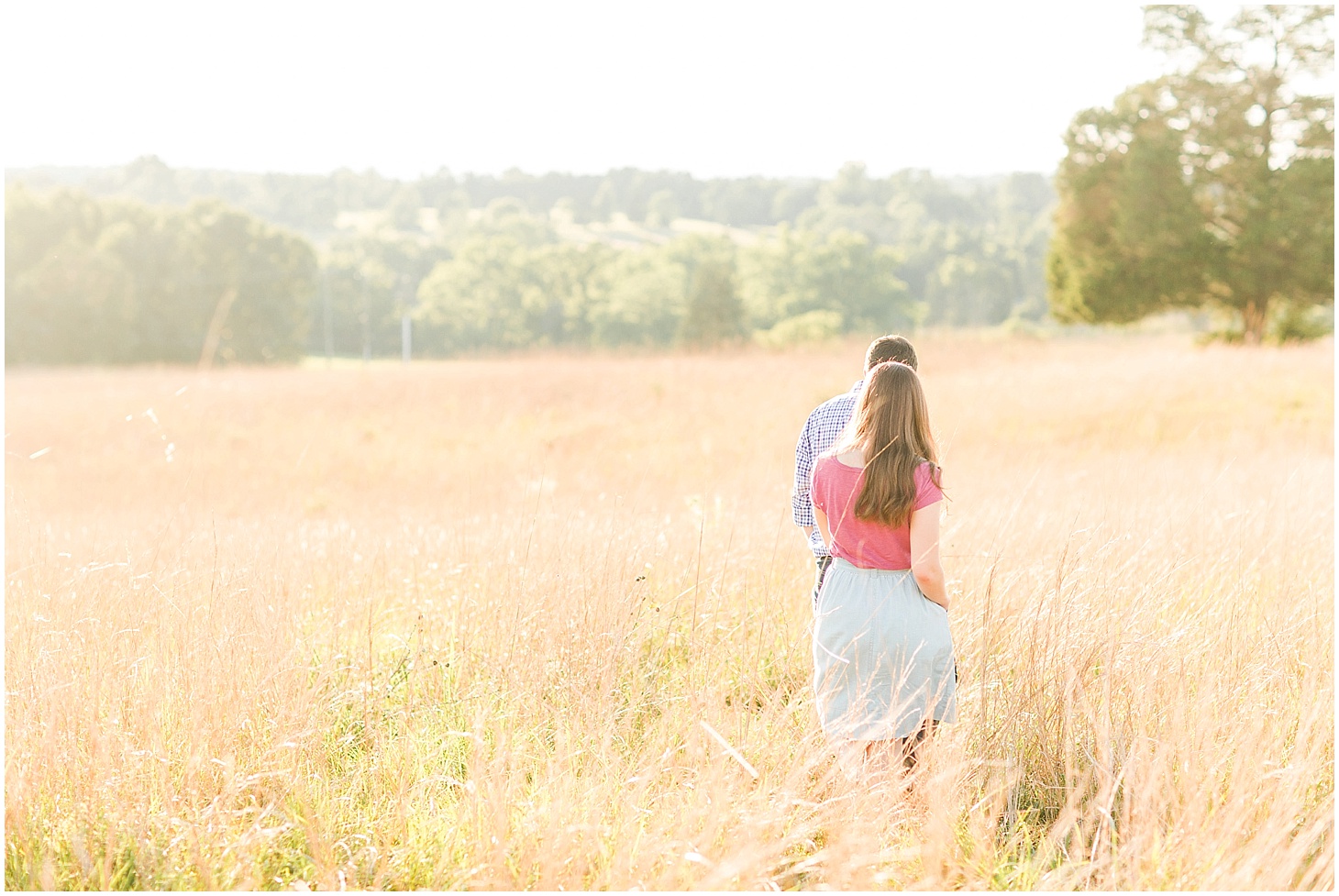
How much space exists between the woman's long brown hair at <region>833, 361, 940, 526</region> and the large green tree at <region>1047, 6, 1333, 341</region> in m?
30.6

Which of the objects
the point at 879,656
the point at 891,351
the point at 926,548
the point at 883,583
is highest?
the point at 891,351

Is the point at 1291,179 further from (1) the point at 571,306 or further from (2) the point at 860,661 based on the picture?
(1) the point at 571,306

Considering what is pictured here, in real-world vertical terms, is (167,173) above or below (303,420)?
above

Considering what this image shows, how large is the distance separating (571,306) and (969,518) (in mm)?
84290

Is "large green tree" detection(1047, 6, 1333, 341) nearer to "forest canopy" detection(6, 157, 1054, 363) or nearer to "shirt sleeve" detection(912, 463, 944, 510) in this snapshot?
"forest canopy" detection(6, 157, 1054, 363)

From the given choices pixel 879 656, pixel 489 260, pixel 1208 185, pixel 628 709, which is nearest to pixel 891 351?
pixel 879 656

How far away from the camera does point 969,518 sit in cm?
562

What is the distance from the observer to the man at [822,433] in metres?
3.40

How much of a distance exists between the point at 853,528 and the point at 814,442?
21.2 inches

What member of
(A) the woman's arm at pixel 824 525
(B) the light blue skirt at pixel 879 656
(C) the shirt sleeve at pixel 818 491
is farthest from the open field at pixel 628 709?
(C) the shirt sleeve at pixel 818 491

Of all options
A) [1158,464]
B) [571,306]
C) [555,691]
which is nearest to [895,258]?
[571,306]

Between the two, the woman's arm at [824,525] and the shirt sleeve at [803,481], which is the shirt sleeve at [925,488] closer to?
the woman's arm at [824,525]

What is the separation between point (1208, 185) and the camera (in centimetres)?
3080

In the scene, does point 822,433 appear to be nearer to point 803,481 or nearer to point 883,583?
point 803,481
